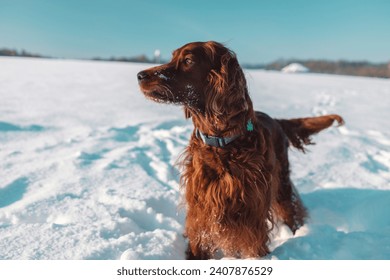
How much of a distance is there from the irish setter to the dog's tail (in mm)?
1196

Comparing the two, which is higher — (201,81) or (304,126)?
(201,81)

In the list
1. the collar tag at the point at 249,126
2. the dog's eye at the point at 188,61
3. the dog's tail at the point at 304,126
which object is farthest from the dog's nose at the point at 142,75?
the dog's tail at the point at 304,126

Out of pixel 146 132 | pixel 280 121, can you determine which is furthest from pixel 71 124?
pixel 280 121

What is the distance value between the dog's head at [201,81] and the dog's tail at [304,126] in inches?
59.4

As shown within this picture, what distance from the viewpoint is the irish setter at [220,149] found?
2.36 meters

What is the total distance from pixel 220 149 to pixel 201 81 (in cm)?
48

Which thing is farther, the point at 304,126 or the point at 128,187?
the point at 304,126

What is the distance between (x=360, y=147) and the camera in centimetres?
593

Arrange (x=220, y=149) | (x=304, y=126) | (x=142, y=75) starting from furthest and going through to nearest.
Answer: (x=304, y=126) → (x=220, y=149) → (x=142, y=75)

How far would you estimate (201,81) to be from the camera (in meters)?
2.41

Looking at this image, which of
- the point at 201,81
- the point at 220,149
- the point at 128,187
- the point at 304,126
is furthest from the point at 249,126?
the point at 128,187

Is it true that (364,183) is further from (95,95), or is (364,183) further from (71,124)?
(95,95)

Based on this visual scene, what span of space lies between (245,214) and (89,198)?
1.54m

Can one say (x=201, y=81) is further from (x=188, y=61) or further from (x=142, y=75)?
(x=142, y=75)
